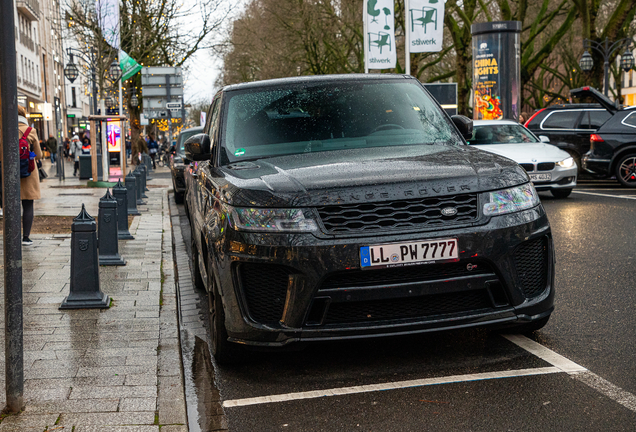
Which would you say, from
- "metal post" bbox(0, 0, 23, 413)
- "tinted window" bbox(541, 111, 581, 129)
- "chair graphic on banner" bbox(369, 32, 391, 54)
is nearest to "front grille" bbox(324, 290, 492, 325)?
"metal post" bbox(0, 0, 23, 413)

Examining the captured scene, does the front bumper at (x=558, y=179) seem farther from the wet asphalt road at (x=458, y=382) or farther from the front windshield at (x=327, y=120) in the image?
the front windshield at (x=327, y=120)

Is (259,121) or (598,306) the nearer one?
(259,121)

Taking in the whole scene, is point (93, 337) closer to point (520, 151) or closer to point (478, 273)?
point (478, 273)

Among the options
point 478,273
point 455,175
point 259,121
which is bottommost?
point 478,273

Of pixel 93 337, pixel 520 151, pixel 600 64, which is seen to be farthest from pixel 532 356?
pixel 600 64

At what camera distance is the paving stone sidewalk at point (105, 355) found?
12.8 ft

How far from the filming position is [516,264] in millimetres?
4418

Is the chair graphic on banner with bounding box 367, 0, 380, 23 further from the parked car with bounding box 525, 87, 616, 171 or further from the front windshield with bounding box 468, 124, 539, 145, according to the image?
the front windshield with bounding box 468, 124, 539, 145

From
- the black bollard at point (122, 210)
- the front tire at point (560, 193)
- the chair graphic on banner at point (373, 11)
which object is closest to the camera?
the black bollard at point (122, 210)

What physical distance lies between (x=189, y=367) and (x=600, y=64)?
26586mm

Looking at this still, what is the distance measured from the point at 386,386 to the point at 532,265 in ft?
3.47

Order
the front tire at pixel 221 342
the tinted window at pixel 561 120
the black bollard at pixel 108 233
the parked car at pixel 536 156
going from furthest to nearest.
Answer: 1. the tinted window at pixel 561 120
2. the parked car at pixel 536 156
3. the black bollard at pixel 108 233
4. the front tire at pixel 221 342

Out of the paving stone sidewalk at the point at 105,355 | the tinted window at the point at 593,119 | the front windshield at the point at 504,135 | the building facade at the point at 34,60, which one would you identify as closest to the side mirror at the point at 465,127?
the paving stone sidewalk at the point at 105,355

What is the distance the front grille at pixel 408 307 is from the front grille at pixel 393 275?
0.38 ft
